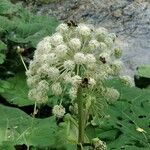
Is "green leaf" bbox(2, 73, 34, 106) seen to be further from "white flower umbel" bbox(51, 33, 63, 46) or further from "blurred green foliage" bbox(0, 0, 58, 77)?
"white flower umbel" bbox(51, 33, 63, 46)

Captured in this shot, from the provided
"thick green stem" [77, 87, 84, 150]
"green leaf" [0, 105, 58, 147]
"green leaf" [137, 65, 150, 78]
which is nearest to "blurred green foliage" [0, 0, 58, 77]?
"green leaf" [137, 65, 150, 78]

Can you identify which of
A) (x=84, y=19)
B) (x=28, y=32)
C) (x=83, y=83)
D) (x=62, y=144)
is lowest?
(x=62, y=144)

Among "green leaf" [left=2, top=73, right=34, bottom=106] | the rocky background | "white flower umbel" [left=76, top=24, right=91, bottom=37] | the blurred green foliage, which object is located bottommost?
"green leaf" [left=2, top=73, right=34, bottom=106]

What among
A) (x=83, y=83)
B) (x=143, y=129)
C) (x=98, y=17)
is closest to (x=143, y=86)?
(x=143, y=129)

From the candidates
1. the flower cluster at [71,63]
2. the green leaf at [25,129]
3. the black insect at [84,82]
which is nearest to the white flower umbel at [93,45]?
the flower cluster at [71,63]

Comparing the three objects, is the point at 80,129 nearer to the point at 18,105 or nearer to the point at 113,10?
the point at 18,105

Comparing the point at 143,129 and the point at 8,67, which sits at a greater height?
the point at 8,67

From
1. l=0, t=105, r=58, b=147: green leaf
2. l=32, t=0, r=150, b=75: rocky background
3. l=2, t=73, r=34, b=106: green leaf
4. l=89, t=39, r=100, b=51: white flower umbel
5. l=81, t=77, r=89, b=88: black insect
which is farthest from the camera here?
l=32, t=0, r=150, b=75: rocky background
